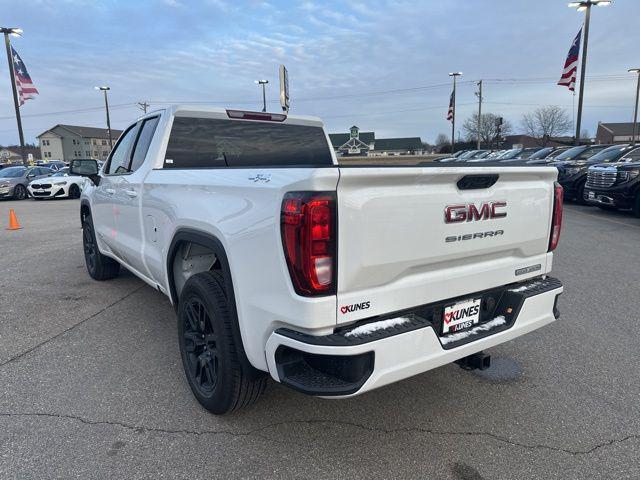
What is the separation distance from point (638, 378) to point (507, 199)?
184 centimetres

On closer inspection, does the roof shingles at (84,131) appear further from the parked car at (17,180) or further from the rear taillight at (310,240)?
the rear taillight at (310,240)

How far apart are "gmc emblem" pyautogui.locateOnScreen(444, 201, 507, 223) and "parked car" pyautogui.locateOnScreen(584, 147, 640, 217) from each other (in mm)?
10689

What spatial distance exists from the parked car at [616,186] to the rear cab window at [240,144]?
9834 millimetres

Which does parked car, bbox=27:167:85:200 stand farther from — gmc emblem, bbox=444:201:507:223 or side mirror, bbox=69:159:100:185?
gmc emblem, bbox=444:201:507:223

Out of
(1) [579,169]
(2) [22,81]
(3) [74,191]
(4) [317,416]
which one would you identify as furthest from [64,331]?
(2) [22,81]

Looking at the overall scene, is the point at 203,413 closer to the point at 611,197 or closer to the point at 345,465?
the point at 345,465

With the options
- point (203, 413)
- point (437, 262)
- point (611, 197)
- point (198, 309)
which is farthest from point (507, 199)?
point (611, 197)

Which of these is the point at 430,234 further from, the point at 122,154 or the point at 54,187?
the point at 54,187

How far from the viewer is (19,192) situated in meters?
21.2

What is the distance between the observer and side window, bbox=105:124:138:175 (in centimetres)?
474

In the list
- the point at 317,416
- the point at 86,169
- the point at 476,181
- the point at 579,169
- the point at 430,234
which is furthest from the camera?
the point at 579,169

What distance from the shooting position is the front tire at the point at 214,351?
8.71ft

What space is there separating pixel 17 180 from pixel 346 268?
23432 millimetres

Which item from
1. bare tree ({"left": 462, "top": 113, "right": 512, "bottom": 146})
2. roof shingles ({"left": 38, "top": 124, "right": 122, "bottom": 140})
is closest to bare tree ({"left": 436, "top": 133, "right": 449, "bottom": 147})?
bare tree ({"left": 462, "top": 113, "right": 512, "bottom": 146})
